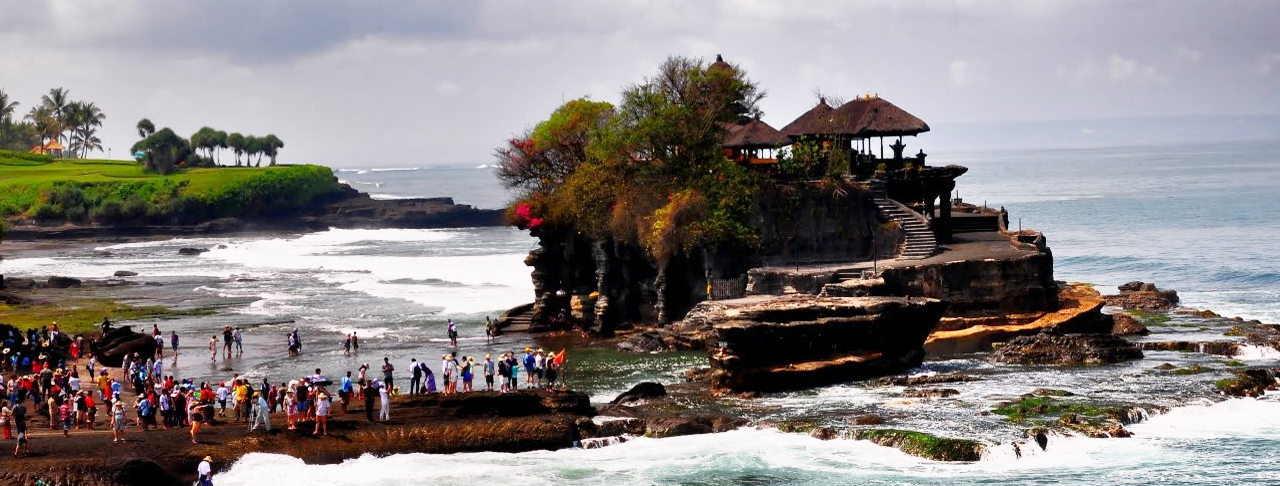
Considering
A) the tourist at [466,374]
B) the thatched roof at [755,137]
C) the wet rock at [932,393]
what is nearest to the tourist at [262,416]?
the tourist at [466,374]

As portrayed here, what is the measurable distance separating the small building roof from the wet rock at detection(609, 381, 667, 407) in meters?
20.5

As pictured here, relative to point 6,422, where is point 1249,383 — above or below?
above

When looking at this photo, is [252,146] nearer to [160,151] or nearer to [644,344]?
[160,151]

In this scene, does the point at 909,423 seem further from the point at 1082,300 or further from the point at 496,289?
the point at 496,289

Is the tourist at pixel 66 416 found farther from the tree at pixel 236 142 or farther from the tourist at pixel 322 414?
the tree at pixel 236 142

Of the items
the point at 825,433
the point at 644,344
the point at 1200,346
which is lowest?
the point at 825,433

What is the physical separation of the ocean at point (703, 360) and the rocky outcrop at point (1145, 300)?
206cm

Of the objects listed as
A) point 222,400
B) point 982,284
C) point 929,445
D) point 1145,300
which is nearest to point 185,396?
point 222,400

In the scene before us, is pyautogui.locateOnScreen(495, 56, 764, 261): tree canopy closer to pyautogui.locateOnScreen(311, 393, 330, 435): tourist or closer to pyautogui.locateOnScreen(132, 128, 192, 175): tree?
pyautogui.locateOnScreen(311, 393, 330, 435): tourist

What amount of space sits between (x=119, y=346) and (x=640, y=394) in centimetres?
2056

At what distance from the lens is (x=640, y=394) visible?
38.8m

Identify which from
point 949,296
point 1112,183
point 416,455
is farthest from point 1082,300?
point 1112,183

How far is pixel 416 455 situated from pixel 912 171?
29.4 meters

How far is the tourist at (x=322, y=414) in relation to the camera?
3309 centimetres
